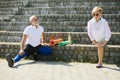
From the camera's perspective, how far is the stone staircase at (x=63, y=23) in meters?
8.78

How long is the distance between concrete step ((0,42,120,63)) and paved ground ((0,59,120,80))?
0.34 m

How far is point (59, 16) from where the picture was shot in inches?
433

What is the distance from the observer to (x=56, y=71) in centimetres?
744

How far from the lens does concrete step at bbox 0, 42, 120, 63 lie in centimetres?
862

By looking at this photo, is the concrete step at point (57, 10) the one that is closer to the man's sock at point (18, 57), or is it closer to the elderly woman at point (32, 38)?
the elderly woman at point (32, 38)

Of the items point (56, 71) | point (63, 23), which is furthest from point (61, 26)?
point (56, 71)

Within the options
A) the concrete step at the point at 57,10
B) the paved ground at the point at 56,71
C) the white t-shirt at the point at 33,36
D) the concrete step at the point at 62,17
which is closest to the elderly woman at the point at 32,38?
the white t-shirt at the point at 33,36

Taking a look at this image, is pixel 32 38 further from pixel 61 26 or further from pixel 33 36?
pixel 61 26

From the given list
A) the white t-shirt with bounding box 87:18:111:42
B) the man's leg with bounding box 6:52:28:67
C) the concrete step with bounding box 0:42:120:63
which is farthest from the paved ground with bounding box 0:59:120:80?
the white t-shirt with bounding box 87:18:111:42

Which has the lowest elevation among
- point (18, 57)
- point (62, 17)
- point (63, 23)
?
point (18, 57)

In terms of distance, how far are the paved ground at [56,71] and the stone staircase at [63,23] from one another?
0.46 meters

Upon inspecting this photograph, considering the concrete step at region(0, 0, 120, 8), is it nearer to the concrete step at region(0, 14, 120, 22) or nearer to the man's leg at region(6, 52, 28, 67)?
the concrete step at region(0, 14, 120, 22)

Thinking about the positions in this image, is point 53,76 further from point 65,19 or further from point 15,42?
point 65,19

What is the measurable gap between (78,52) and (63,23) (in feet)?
7.33
